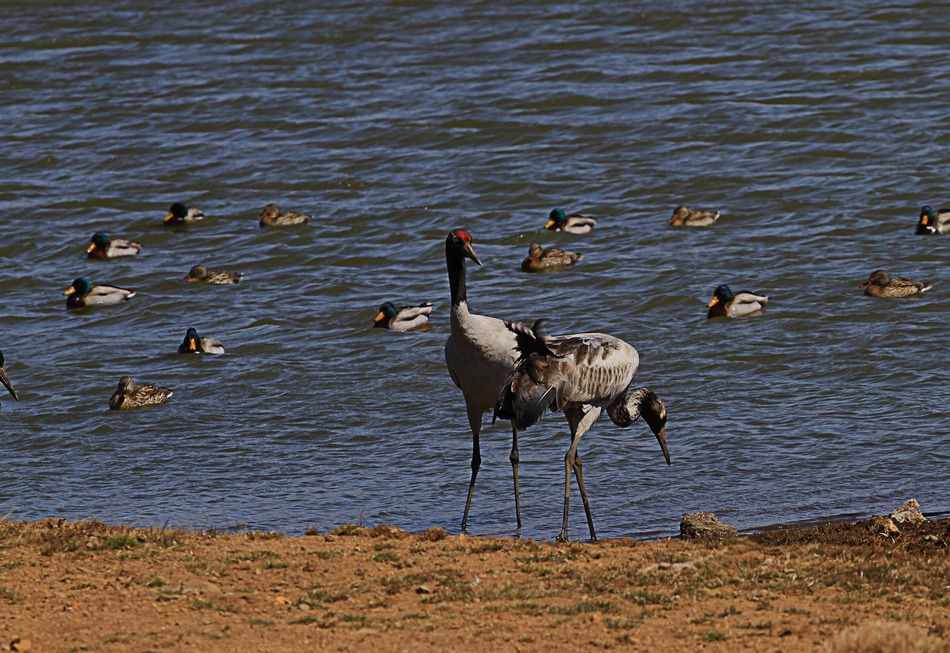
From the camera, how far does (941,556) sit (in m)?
8.95

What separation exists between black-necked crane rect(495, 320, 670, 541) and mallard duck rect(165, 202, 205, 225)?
1373 centimetres

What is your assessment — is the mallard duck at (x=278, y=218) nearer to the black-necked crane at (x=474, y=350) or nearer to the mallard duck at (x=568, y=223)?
the mallard duck at (x=568, y=223)

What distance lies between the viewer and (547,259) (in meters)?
20.7

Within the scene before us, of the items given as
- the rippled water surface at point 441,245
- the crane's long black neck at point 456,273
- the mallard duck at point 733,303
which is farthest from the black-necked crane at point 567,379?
the mallard duck at point 733,303

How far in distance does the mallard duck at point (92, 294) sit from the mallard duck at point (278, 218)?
316 cm

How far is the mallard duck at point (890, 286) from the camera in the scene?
59.1 ft

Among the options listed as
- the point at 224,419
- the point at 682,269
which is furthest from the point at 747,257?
the point at 224,419

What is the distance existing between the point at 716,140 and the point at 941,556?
57.7 feet

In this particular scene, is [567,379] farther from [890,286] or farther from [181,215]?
[181,215]

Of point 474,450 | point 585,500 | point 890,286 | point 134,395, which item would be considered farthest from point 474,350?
point 890,286

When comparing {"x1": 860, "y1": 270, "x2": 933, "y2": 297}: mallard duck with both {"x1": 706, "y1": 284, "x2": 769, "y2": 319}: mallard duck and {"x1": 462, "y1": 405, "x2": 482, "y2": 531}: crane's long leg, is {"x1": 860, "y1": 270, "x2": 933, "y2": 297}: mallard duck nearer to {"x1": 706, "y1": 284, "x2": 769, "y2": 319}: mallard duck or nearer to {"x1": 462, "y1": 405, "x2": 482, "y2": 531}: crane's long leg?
{"x1": 706, "y1": 284, "x2": 769, "y2": 319}: mallard duck

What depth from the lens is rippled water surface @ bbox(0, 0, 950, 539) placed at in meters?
13.1

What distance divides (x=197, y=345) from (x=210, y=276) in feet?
10.3

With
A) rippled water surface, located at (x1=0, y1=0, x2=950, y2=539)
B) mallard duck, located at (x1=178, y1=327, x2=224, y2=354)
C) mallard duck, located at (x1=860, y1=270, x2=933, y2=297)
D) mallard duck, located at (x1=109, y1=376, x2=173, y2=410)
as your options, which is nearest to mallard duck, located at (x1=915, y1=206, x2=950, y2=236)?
rippled water surface, located at (x1=0, y1=0, x2=950, y2=539)
